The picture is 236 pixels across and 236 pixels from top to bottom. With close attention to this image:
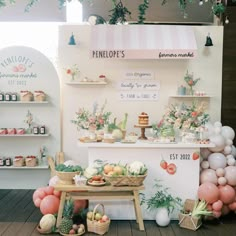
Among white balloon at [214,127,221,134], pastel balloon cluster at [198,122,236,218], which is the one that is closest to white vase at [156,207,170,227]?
pastel balloon cluster at [198,122,236,218]

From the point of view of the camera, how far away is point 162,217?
14.8 feet

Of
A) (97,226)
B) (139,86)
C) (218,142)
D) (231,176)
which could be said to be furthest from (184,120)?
(97,226)

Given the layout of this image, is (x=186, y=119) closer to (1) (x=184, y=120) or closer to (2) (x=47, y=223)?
(1) (x=184, y=120)

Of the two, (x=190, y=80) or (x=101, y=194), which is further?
(x=190, y=80)

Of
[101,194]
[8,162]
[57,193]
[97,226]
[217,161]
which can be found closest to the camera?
[97,226]

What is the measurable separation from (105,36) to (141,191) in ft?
8.01

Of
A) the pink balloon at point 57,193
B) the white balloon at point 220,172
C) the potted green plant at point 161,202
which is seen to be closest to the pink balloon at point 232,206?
the white balloon at point 220,172

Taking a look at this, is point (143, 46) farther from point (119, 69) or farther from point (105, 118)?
point (105, 118)

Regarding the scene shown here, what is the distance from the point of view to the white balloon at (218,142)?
4.92m

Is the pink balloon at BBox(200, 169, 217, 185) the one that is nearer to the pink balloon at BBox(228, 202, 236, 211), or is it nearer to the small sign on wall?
the pink balloon at BBox(228, 202, 236, 211)

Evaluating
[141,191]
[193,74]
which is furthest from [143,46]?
[141,191]

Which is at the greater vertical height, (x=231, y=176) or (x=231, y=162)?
(x=231, y=162)

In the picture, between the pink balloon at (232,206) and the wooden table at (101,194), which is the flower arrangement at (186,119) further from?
the pink balloon at (232,206)

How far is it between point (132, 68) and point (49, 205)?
257 centimetres
